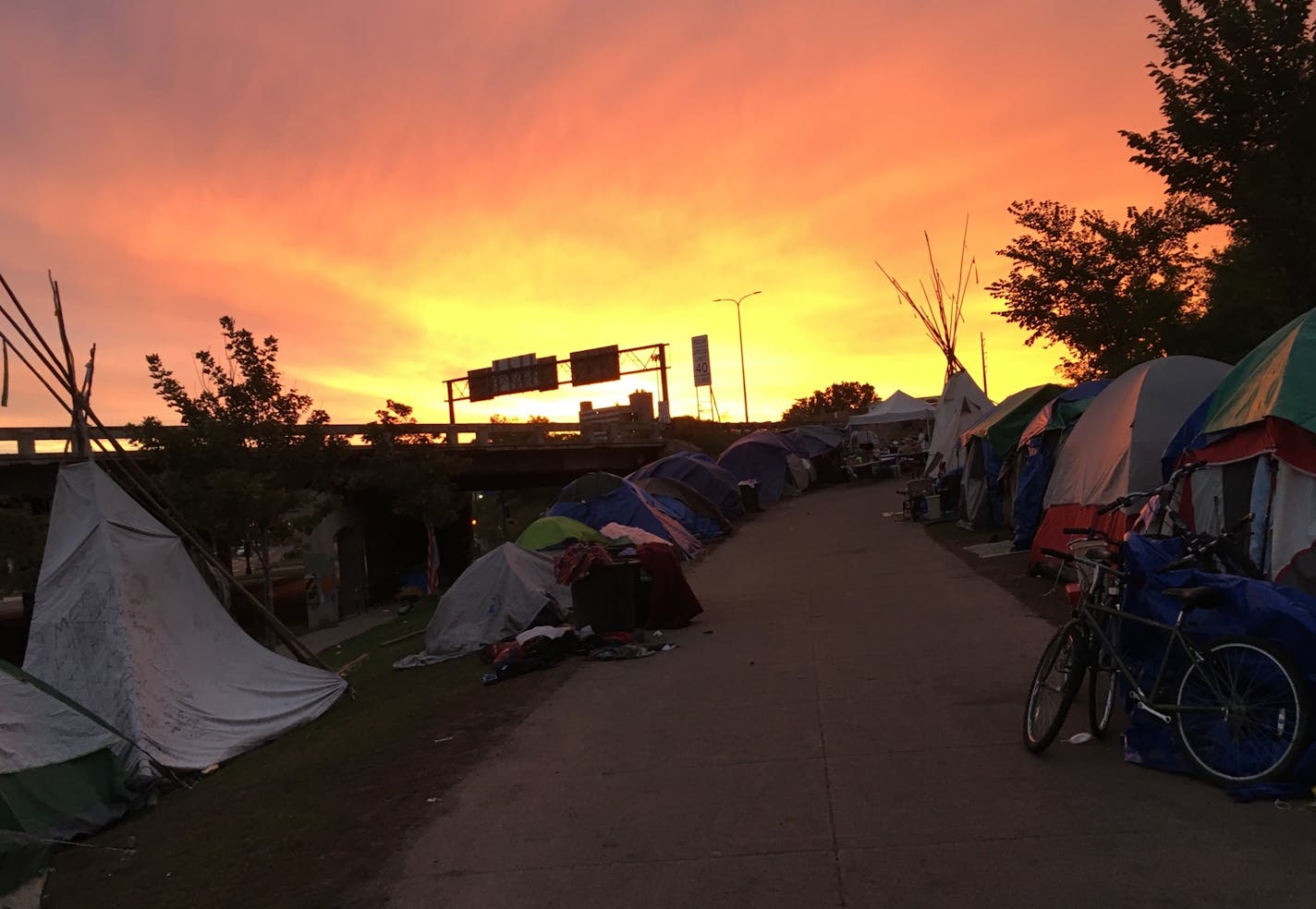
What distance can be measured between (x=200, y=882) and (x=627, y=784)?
8.67 ft

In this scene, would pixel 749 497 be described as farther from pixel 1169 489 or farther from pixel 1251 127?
pixel 1169 489

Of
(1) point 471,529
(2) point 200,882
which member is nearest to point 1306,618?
(2) point 200,882

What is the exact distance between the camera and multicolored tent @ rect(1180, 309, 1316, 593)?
6777 millimetres

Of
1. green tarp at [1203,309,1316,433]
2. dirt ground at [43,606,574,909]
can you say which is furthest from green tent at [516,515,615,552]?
green tarp at [1203,309,1316,433]

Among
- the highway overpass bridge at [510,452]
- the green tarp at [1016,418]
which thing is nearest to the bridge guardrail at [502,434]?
the highway overpass bridge at [510,452]

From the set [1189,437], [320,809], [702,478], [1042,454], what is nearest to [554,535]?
[1042,454]

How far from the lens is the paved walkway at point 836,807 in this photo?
4242 mm

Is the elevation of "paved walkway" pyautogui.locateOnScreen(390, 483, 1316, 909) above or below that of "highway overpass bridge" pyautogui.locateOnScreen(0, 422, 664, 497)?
below

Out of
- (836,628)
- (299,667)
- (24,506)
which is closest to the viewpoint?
(836,628)

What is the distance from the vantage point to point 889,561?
16.7 meters

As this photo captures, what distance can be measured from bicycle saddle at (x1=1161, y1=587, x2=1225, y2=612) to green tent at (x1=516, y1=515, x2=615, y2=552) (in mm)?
11604

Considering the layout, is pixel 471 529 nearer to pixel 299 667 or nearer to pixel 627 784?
pixel 299 667

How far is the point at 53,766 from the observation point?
871cm

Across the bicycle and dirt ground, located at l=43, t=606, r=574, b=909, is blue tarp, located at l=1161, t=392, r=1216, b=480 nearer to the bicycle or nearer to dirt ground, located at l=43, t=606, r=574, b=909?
the bicycle
